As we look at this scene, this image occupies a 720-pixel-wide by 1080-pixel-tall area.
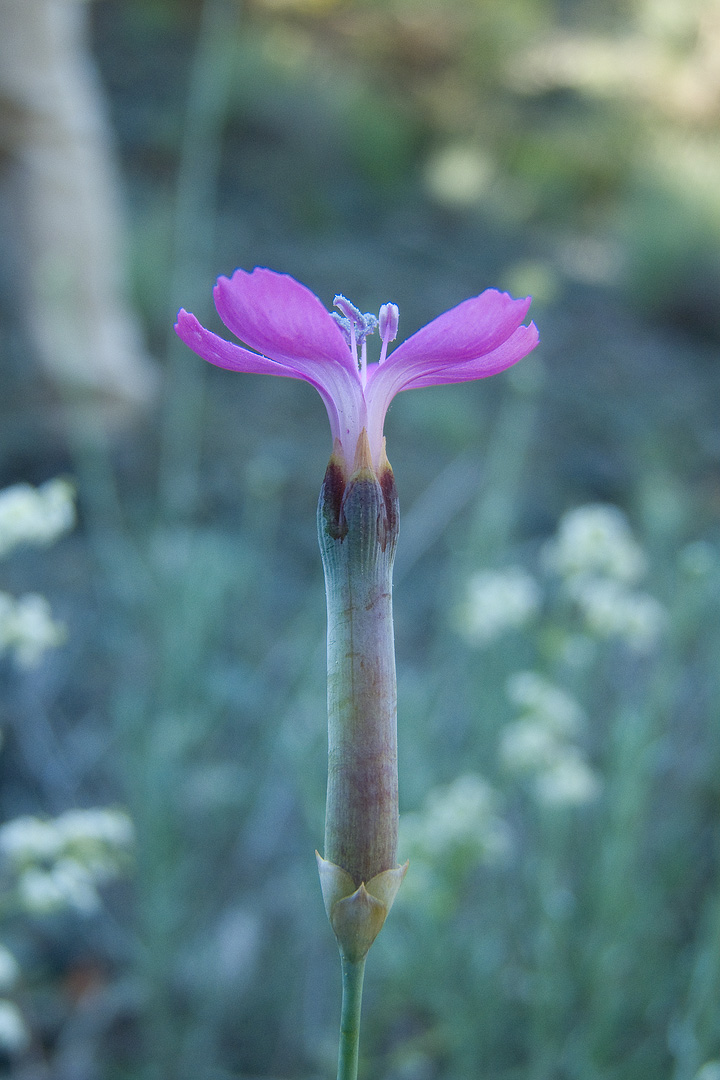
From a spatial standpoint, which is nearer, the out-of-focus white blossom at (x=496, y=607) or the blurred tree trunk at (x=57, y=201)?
the out-of-focus white blossom at (x=496, y=607)

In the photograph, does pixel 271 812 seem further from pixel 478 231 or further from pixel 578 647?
pixel 478 231

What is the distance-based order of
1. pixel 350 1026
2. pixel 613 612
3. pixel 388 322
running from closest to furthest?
pixel 350 1026 → pixel 388 322 → pixel 613 612

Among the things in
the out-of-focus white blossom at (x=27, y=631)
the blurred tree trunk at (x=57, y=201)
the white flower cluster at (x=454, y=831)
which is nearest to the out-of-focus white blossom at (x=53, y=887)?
the out-of-focus white blossom at (x=27, y=631)

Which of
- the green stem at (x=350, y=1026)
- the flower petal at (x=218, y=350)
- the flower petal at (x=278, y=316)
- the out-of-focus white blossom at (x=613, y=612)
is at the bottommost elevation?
the green stem at (x=350, y=1026)

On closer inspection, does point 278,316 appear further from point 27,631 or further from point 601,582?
point 601,582

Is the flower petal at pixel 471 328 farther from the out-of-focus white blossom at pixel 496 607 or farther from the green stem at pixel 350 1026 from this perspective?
the out-of-focus white blossom at pixel 496 607

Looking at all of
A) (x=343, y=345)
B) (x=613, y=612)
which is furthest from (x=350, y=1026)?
(x=613, y=612)

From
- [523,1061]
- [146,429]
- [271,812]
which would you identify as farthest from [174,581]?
[146,429]
